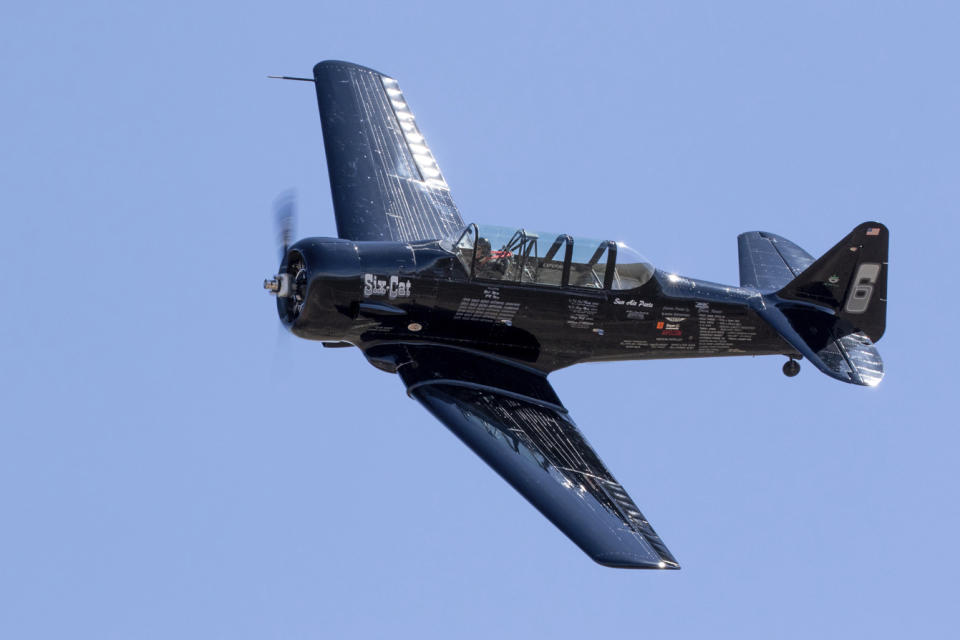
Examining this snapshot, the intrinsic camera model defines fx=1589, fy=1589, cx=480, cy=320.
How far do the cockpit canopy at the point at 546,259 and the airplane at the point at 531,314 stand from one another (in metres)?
0.02

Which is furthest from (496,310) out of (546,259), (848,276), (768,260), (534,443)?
(848,276)

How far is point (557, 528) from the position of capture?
19250 mm

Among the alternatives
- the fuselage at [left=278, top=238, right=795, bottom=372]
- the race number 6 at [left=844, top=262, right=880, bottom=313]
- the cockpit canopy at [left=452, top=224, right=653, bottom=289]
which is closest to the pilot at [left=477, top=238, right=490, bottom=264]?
the cockpit canopy at [left=452, top=224, right=653, bottom=289]

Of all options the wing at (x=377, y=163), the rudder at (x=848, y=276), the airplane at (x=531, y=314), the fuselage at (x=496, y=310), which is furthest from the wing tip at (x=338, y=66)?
the rudder at (x=848, y=276)

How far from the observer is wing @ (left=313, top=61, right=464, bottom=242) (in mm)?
25031

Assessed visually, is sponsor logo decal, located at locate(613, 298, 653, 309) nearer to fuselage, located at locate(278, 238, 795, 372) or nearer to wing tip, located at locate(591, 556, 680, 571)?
fuselage, located at locate(278, 238, 795, 372)

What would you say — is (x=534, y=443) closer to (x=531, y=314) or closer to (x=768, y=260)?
(x=531, y=314)

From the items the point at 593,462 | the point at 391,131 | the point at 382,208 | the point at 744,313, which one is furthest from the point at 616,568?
the point at 391,131

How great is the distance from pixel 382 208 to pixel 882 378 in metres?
8.14

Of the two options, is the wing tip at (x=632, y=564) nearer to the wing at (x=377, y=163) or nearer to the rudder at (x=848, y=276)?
the rudder at (x=848, y=276)

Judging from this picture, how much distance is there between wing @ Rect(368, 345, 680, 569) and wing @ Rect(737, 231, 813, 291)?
14.2 feet

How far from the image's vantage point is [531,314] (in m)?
22.9

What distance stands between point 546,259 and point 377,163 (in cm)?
459

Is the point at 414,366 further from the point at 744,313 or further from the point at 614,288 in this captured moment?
the point at 744,313
